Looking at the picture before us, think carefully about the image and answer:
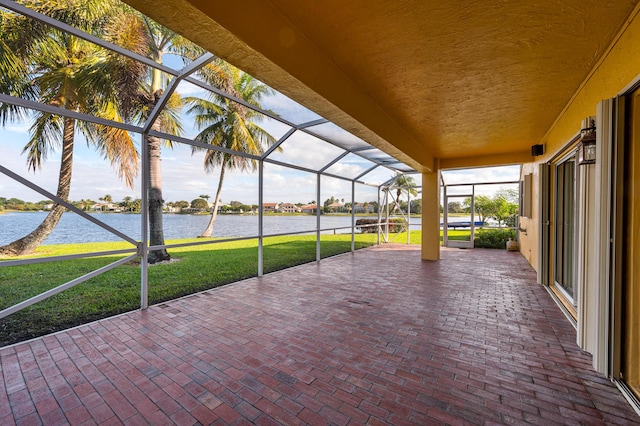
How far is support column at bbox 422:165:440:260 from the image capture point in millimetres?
7766

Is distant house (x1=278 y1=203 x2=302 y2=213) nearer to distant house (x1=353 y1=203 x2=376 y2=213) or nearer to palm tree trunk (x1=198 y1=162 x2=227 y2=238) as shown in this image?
palm tree trunk (x1=198 y1=162 x2=227 y2=238)

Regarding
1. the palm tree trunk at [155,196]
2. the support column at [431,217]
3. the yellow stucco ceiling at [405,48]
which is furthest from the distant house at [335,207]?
the yellow stucco ceiling at [405,48]

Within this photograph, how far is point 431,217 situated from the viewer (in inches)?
309

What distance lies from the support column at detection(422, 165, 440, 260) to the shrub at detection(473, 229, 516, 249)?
3.70 metres

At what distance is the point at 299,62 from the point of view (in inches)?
90.2

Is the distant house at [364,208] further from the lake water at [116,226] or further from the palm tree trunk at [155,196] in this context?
the palm tree trunk at [155,196]

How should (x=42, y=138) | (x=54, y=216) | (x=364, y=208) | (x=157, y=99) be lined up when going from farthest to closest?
(x=364, y=208) < (x=54, y=216) < (x=157, y=99) < (x=42, y=138)

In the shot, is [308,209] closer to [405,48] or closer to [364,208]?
[364,208]

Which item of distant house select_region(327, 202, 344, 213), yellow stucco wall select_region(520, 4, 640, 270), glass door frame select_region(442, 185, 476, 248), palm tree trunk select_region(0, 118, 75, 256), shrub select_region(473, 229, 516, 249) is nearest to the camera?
yellow stucco wall select_region(520, 4, 640, 270)

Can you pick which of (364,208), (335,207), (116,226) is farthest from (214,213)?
(364,208)

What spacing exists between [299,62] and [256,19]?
497 millimetres

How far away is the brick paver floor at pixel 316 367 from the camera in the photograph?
6.05ft

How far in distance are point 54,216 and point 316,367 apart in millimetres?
6825

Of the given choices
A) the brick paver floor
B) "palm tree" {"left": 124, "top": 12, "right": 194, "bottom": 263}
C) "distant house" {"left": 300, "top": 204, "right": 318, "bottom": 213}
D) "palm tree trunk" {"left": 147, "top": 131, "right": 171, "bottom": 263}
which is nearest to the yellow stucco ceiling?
"palm tree" {"left": 124, "top": 12, "right": 194, "bottom": 263}
